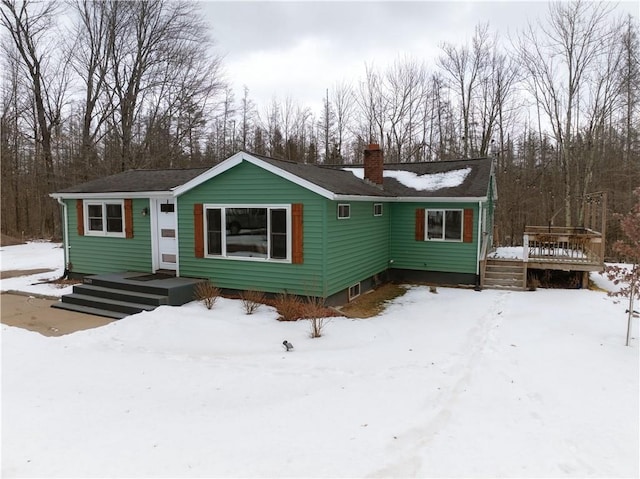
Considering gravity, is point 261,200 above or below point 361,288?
above

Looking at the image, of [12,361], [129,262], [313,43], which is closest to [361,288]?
[129,262]

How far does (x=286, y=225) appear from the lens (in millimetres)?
9297

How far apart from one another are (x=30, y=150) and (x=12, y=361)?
1047 inches

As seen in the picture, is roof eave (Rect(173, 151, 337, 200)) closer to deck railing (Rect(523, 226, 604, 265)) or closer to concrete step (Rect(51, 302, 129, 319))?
concrete step (Rect(51, 302, 129, 319))

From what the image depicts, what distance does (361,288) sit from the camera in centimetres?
1117

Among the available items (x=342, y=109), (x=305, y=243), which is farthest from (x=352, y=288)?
(x=342, y=109)

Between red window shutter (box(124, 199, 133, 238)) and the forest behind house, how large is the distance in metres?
13.6

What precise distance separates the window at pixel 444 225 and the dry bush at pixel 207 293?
262 inches

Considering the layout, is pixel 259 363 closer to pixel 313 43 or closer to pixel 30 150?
pixel 313 43

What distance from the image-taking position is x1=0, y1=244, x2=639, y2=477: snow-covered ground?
3.70m

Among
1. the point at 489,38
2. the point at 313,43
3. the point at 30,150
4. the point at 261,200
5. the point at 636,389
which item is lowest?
the point at 636,389

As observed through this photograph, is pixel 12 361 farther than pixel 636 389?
Yes

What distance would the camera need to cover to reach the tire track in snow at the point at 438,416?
11.9 ft

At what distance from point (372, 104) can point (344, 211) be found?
19748mm
